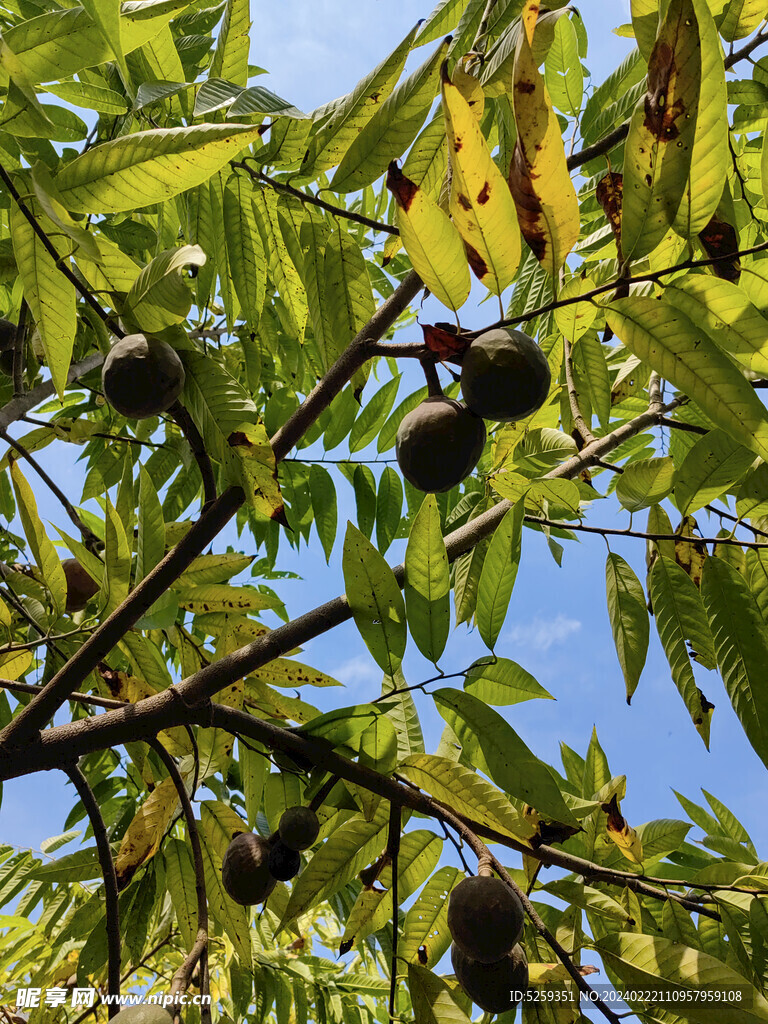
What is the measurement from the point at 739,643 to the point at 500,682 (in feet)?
1.58

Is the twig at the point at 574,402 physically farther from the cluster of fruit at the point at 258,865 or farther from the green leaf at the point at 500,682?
the cluster of fruit at the point at 258,865

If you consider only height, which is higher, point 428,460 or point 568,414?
point 568,414

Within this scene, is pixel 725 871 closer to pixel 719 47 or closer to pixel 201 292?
pixel 719 47

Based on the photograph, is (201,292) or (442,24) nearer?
(442,24)

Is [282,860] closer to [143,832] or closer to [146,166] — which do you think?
[143,832]

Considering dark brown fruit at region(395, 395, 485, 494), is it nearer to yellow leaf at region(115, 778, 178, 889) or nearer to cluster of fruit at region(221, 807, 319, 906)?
cluster of fruit at region(221, 807, 319, 906)

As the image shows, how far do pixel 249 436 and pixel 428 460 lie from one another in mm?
321

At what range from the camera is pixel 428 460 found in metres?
1.29

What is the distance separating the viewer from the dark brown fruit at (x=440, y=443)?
4.20 ft

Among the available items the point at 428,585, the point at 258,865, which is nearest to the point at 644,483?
the point at 428,585

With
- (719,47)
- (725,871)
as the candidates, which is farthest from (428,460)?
(725,871)

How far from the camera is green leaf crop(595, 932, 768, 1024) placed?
1233mm

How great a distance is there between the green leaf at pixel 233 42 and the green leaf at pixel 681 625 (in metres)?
1.36

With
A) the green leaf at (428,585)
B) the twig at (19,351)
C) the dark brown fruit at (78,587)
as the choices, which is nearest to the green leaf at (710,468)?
the green leaf at (428,585)
